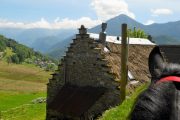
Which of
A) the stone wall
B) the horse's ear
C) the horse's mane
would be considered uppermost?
the horse's ear

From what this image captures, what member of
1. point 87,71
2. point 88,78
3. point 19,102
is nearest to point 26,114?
point 19,102

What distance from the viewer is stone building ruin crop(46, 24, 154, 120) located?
24125mm

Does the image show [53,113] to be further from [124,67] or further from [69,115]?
[124,67]

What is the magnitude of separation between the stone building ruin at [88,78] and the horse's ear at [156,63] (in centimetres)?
2154

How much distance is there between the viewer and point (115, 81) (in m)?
23.7

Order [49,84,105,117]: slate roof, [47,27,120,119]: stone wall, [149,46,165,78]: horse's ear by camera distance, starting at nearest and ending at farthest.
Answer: [149,46,165,78]: horse's ear < [47,27,120,119]: stone wall < [49,84,105,117]: slate roof

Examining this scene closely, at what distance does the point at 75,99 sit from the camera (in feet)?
84.9

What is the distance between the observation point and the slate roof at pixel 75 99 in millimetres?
24438

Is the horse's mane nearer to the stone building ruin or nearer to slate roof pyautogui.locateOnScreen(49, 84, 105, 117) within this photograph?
the stone building ruin

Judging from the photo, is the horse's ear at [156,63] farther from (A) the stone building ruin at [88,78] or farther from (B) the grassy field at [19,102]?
(B) the grassy field at [19,102]

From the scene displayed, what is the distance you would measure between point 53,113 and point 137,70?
679 cm

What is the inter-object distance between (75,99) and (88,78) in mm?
1664

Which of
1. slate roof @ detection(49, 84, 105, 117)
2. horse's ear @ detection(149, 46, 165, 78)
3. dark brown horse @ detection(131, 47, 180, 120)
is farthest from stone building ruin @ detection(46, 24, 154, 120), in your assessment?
dark brown horse @ detection(131, 47, 180, 120)

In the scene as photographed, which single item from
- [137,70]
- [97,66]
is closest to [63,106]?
[97,66]
